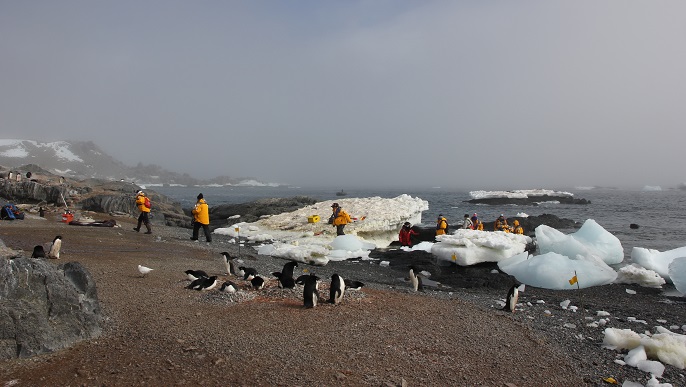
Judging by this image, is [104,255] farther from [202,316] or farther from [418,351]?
[418,351]

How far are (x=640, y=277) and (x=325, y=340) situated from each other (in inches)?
465

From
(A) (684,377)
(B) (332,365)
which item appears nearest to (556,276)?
(A) (684,377)

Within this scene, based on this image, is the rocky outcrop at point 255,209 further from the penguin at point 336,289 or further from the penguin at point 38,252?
the penguin at point 336,289

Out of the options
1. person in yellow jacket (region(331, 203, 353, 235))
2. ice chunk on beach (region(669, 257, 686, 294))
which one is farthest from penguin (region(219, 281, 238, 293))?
ice chunk on beach (region(669, 257, 686, 294))

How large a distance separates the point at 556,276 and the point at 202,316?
10348 mm

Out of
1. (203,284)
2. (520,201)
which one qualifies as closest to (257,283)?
(203,284)

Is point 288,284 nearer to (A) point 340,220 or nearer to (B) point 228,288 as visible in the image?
(B) point 228,288

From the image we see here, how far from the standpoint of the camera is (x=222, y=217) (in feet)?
115

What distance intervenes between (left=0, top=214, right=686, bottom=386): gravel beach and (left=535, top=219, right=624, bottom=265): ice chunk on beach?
5479 mm

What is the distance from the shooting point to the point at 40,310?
17.5 ft

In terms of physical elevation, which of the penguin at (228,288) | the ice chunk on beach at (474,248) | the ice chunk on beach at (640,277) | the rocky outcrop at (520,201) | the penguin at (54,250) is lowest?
the rocky outcrop at (520,201)

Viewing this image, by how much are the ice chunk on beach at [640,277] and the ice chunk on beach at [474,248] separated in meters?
3.60

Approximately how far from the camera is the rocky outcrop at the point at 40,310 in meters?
5.05

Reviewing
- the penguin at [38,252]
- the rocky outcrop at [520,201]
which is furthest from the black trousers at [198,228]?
the rocky outcrop at [520,201]
